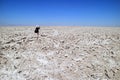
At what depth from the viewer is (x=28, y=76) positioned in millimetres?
6953

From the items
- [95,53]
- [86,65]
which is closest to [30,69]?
[86,65]

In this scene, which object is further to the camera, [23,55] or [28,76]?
[23,55]

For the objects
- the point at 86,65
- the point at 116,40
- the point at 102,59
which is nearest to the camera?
the point at 86,65

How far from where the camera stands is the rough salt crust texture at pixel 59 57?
23.7 ft

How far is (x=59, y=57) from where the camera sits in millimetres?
8445

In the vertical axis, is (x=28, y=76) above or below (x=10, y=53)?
below

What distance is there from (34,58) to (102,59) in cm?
476

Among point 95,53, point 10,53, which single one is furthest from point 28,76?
point 95,53

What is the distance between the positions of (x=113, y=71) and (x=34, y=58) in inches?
206

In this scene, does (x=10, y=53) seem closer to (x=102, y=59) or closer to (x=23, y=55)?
(x=23, y=55)

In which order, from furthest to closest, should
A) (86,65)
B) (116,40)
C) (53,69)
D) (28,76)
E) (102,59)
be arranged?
(116,40), (102,59), (86,65), (53,69), (28,76)

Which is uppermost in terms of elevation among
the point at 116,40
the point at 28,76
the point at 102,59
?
the point at 116,40

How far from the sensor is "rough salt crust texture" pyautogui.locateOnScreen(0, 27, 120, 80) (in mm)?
7238

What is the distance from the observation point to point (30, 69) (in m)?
7.38
